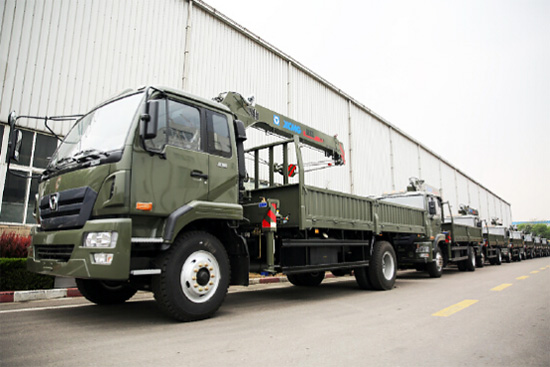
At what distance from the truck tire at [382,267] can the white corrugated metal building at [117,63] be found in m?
7.90

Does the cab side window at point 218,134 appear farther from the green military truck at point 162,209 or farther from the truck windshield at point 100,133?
the truck windshield at point 100,133

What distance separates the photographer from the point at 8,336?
3.62 m

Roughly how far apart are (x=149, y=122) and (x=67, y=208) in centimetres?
136

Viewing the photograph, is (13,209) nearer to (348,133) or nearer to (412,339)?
(412,339)

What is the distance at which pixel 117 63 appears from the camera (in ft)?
35.1

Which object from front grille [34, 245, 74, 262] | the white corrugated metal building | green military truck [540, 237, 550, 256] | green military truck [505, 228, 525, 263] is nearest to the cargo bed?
front grille [34, 245, 74, 262]

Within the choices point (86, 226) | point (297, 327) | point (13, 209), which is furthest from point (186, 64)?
point (297, 327)

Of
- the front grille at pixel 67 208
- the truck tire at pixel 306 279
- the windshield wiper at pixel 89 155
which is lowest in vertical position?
the truck tire at pixel 306 279

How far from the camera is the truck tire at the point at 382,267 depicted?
7.69 m

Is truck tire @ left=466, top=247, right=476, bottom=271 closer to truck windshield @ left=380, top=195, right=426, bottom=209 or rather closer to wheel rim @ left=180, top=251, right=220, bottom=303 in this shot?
truck windshield @ left=380, top=195, right=426, bottom=209

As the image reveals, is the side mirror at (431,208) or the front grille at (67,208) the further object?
the side mirror at (431,208)

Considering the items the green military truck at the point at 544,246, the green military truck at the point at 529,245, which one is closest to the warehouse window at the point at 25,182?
the green military truck at the point at 529,245

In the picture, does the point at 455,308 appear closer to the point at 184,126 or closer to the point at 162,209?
the point at 162,209

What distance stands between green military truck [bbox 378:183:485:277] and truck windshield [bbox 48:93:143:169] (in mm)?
6587
